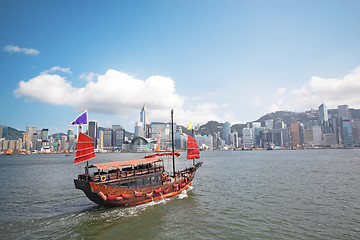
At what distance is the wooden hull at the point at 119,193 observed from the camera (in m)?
18.2

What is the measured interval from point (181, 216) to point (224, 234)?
4700 mm

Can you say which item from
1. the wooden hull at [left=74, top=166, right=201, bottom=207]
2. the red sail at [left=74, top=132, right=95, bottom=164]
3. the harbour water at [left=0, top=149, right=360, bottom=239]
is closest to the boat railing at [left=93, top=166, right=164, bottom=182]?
the wooden hull at [left=74, top=166, right=201, bottom=207]

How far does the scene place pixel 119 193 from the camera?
19.3 metres

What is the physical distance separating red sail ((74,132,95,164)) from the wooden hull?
190 cm

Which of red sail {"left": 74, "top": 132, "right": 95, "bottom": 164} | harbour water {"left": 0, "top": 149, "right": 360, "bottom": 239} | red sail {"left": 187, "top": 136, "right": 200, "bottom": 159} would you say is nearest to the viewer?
harbour water {"left": 0, "top": 149, "right": 360, "bottom": 239}

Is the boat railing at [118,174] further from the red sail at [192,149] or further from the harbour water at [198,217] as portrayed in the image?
the red sail at [192,149]

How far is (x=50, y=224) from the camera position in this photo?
53.5 ft

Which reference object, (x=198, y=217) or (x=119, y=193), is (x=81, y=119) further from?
(x=198, y=217)

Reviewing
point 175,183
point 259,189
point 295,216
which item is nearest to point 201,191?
point 175,183

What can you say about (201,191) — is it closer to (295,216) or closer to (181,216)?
(181,216)

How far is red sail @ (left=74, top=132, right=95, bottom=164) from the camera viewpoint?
725 inches

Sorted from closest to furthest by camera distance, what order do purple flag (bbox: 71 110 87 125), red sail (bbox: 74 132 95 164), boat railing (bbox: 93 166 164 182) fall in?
red sail (bbox: 74 132 95 164), boat railing (bbox: 93 166 164 182), purple flag (bbox: 71 110 87 125)

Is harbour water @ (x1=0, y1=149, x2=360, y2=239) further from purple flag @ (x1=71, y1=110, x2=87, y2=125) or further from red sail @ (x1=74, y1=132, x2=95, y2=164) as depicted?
purple flag @ (x1=71, y1=110, x2=87, y2=125)

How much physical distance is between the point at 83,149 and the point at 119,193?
16.8 feet
